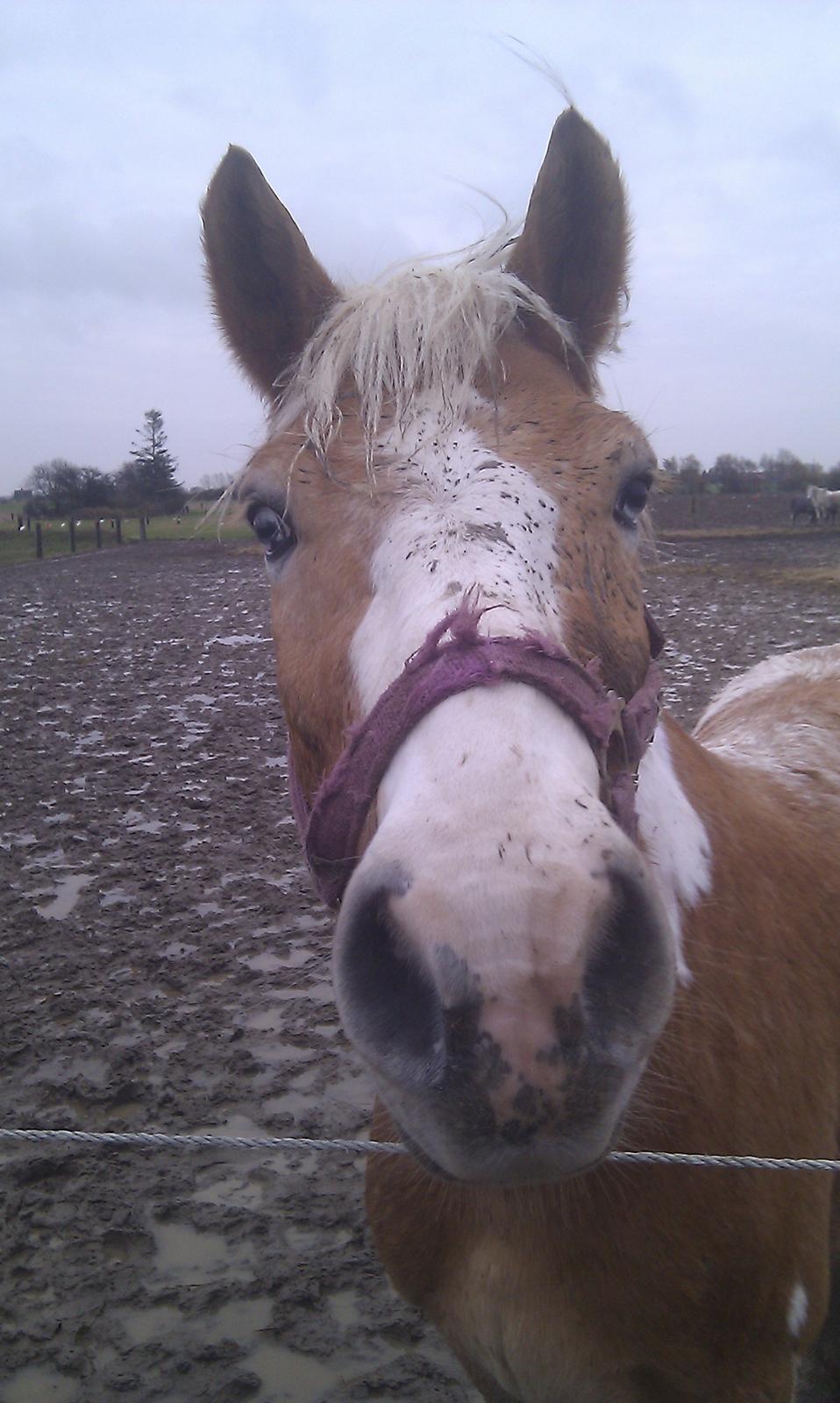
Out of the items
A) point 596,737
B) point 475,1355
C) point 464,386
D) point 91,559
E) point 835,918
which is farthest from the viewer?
point 91,559

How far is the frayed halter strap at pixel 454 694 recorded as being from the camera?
1.41 meters

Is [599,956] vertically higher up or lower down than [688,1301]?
higher up

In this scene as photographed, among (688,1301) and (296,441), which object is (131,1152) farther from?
(296,441)

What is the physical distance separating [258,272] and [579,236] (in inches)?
37.6

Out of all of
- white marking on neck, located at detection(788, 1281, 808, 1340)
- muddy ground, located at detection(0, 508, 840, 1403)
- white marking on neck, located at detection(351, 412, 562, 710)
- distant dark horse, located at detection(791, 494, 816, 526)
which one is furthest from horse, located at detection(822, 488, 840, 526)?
white marking on neck, located at detection(351, 412, 562, 710)

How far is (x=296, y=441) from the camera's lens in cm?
216

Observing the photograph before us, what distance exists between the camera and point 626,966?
4.09 feet

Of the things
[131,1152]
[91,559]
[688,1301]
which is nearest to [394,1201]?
[688,1301]

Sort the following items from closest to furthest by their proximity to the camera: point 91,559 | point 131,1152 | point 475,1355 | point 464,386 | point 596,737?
point 596,737 < point 464,386 < point 475,1355 < point 131,1152 < point 91,559

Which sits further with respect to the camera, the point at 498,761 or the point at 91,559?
the point at 91,559

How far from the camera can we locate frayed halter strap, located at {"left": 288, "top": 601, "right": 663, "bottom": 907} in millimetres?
1410

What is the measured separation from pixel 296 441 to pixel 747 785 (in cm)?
188

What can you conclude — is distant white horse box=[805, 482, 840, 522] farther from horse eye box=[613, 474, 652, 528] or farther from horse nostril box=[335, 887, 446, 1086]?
horse nostril box=[335, 887, 446, 1086]

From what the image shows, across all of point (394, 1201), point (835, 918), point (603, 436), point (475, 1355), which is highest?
point (603, 436)
